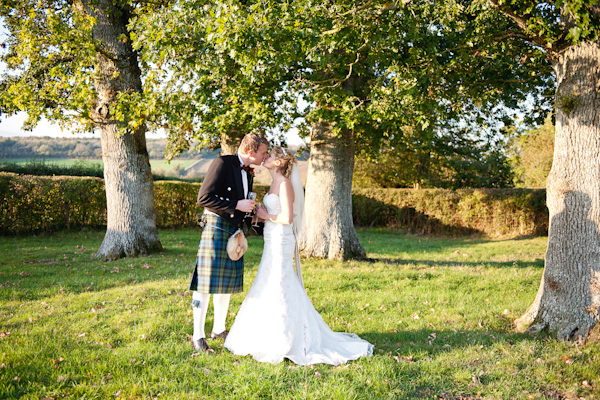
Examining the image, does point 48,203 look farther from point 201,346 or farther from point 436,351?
point 436,351

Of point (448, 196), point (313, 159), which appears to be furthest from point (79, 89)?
point (448, 196)

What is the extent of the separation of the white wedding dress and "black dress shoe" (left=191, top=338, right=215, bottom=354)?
212 millimetres

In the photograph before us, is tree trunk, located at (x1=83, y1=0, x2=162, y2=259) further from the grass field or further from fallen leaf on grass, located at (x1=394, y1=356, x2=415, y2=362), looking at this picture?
fallen leaf on grass, located at (x1=394, y1=356, x2=415, y2=362)

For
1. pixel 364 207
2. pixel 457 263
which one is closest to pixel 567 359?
pixel 457 263

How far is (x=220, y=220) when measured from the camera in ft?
15.5

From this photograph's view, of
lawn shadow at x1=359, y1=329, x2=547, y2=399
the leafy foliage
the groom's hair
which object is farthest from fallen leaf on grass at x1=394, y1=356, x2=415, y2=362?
the leafy foliage

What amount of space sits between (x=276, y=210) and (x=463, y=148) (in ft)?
56.4

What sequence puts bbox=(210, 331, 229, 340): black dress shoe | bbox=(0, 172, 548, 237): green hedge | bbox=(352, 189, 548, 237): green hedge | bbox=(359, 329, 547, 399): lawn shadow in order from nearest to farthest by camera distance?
1. bbox=(359, 329, 547, 399): lawn shadow
2. bbox=(210, 331, 229, 340): black dress shoe
3. bbox=(0, 172, 548, 237): green hedge
4. bbox=(352, 189, 548, 237): green hedge

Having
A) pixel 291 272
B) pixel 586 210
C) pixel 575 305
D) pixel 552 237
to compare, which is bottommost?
pixel 575 305

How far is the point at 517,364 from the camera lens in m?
4.52

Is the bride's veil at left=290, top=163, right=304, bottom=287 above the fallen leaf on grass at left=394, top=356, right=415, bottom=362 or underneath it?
above

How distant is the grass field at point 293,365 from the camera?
3898 mm

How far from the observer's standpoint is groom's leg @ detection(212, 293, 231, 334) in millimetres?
5006

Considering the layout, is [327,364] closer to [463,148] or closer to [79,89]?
[79,89]
